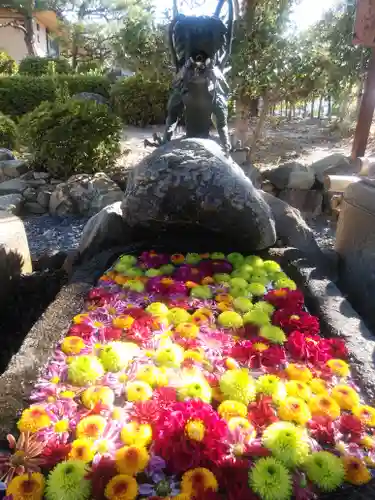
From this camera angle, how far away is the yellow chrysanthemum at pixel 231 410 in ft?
4.99

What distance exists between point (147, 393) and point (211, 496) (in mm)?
464

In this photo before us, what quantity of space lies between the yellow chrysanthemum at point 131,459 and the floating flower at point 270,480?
1.09 feet

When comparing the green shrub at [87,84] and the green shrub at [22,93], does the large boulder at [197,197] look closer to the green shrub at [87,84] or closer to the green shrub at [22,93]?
the green shrub at [22,93]

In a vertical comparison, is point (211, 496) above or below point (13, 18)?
below

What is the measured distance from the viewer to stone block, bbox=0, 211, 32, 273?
2906 mm

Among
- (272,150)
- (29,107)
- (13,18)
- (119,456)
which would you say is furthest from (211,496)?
(13,18)

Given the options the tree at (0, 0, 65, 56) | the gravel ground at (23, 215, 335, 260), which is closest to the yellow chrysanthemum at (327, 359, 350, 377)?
the gravel ground at (23, 215, 335, 260)

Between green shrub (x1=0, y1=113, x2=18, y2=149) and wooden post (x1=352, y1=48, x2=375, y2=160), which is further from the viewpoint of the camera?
green shrub (x1=0, y1=113, x2=18, y2=149)

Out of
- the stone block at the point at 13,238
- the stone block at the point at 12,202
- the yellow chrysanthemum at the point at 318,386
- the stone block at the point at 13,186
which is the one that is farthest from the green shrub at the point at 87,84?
the yellow chrysanthemum at the point at 318,386

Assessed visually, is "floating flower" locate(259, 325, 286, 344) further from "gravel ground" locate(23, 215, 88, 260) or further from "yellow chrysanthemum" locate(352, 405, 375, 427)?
"gravel ground" locate(23, 215, 88, 260)

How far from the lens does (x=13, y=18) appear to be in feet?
74.0

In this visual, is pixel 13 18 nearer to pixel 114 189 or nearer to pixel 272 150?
pixel 272 150

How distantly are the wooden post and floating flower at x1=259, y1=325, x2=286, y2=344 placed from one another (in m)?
5.85

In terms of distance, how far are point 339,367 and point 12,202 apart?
602cm
